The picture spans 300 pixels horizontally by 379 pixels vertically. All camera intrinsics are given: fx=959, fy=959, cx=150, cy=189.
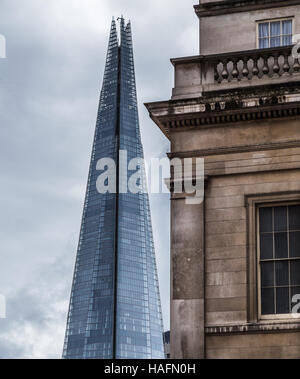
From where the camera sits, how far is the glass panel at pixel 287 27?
2527 cm

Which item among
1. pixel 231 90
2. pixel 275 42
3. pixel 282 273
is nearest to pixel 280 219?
pixel 282 273

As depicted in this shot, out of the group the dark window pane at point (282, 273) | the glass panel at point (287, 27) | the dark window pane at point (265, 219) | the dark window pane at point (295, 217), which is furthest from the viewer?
the glass panel at point (287, 27)

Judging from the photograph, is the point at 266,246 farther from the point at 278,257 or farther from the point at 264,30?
the point at 264,30

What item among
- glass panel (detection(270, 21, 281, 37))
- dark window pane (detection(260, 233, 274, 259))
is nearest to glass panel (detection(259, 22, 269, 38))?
glass panel (detection(270, 21, 281, 37))

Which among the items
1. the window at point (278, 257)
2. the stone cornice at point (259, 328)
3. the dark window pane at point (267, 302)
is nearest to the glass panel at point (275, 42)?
the window at point (278, 257)

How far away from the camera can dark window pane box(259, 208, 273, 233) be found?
2275 cm

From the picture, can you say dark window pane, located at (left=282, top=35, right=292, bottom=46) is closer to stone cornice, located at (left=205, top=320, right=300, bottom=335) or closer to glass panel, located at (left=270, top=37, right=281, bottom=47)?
glass panel, located at (left=270, top=37, right=281, bottom=47)

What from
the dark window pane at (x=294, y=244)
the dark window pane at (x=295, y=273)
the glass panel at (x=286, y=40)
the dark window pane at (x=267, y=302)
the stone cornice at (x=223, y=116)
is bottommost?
the dark window pane at (x=267, y=302)

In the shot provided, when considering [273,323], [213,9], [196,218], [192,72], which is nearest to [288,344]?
[273,323]

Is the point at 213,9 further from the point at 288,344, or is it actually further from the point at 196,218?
the point at 288,344

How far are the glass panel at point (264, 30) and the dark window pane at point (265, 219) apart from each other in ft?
17.0

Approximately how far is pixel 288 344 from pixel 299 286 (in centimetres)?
142

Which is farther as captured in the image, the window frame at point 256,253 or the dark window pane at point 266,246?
the dark window pane at point 266,246

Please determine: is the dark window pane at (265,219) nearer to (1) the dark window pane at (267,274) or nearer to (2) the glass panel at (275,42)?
(1) the dark window pane at (267,274)
